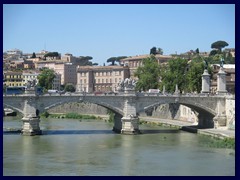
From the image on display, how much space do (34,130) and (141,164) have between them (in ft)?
23.7

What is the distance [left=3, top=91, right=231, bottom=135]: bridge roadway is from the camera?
67.2 feet

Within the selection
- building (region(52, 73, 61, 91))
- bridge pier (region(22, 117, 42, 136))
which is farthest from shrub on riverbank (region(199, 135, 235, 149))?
building (region(52, 73, 61, 91))

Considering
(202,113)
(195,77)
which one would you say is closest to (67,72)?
(195,77)

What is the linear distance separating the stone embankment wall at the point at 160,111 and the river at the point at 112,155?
5741 millimetres

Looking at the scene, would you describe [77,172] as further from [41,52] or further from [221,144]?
[41,52]

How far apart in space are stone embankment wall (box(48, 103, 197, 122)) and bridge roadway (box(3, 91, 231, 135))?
2.76 meters

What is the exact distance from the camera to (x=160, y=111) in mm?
30094

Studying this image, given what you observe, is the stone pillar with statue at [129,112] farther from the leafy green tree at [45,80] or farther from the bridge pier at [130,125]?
the leafy green tree at [45,80]

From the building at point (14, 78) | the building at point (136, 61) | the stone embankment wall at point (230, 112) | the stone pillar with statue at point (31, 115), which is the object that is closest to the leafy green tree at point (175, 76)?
the stone embankment wall at point (230, 112)

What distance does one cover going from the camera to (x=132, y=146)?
1745cm

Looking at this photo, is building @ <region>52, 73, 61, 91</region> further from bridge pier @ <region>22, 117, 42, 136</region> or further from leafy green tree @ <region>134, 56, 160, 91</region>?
bridge pier @ <region>22, 117, 42, 136</region>

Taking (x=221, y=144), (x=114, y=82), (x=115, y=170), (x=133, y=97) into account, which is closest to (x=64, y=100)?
(x=133, y=97)

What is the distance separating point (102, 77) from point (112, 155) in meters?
35.5

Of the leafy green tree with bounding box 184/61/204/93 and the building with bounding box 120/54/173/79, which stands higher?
the building with bounding box 120/54/173/79
